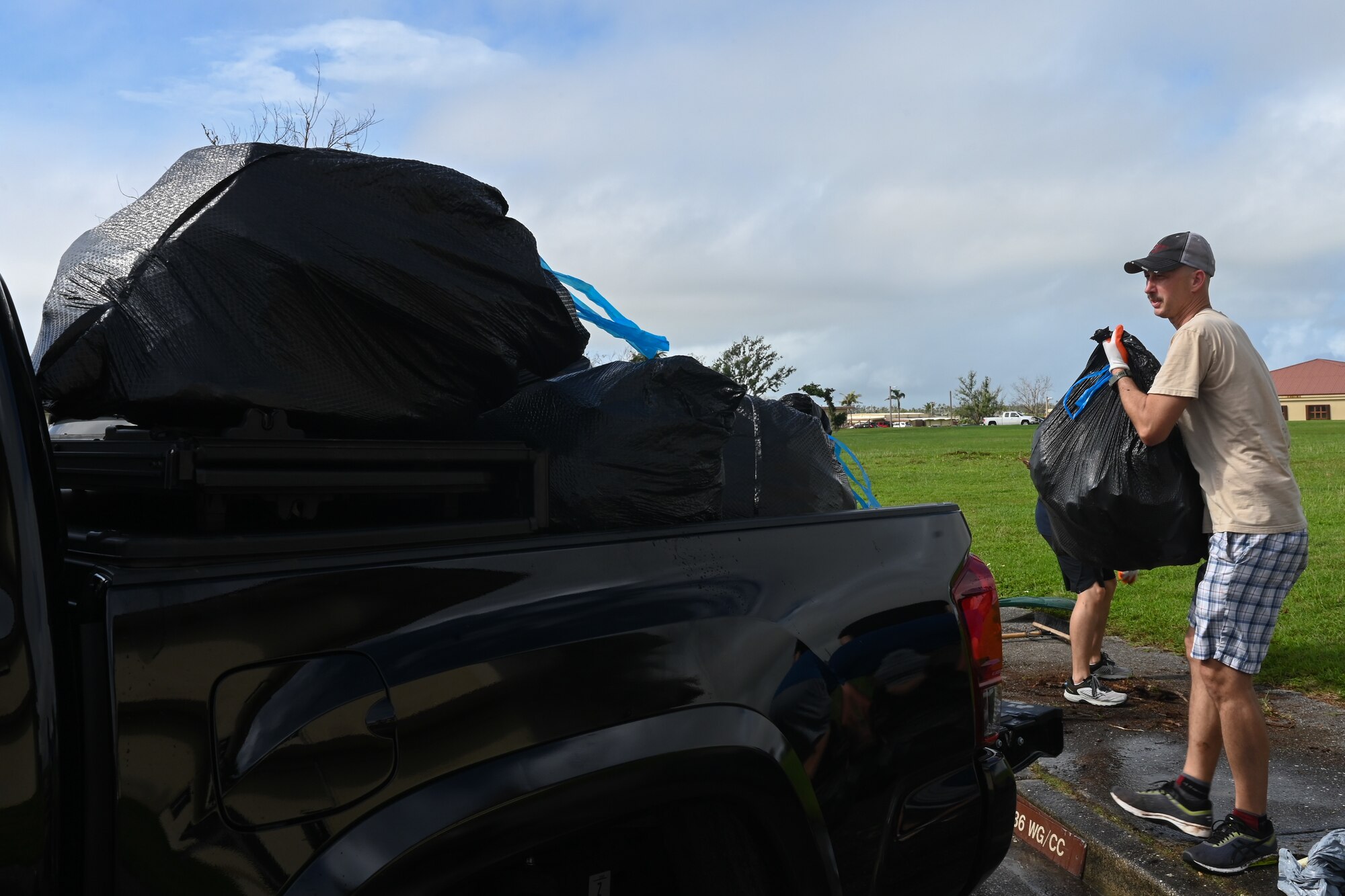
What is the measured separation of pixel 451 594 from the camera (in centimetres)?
169

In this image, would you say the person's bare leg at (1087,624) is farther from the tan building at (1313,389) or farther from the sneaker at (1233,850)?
the tan building at (1313,389)

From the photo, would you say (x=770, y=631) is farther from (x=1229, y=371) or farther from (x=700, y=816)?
(x=1229, y=371)

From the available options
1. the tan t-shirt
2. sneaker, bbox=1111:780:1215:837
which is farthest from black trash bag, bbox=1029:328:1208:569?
sneaker, bbox=1111:780:1215:837

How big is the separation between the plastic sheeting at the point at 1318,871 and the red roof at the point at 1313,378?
150051 mm

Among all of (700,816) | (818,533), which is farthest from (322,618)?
(818,533)

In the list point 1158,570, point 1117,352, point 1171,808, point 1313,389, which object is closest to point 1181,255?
point 1117,352

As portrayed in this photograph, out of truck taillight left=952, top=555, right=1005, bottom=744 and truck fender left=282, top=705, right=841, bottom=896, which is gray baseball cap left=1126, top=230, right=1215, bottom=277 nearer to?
truck taillight left=952, top=555, right=1005, bottom=744

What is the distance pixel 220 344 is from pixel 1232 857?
3.57 m

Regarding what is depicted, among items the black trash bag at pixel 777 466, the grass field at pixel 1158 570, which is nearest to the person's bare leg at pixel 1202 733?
the grass field at pixel 1158 570

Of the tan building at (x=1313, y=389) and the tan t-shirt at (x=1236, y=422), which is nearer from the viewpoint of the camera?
the tan t-shirt at (x=1236, y=422)

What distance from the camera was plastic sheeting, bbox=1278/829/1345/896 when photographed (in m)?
3.38

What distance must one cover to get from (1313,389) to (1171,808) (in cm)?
15917

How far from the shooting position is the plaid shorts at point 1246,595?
3.64 meters

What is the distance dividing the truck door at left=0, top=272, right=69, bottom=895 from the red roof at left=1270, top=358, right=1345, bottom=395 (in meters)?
153
